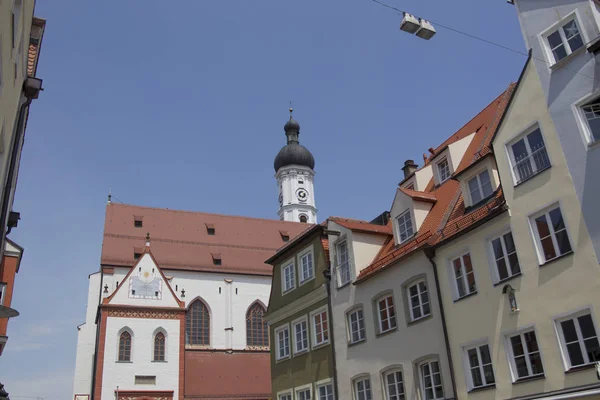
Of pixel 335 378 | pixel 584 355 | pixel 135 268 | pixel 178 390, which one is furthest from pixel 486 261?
pixel 135 268

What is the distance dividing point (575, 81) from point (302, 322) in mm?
12574

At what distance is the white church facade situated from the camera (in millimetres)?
34969

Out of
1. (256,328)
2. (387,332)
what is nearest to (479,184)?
(387,332)

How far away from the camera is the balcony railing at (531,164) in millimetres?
13781

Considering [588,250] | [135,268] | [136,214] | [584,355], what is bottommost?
[584,355]

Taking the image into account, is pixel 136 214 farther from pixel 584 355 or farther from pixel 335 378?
pixel 584 355

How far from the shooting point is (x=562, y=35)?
46.3ft

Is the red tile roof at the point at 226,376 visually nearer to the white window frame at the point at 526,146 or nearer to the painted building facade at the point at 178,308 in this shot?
the painted building facade at the point at 178,308

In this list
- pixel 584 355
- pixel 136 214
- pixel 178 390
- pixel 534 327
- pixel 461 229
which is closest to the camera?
pixel 584 355

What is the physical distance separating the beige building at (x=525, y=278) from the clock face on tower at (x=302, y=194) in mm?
58494

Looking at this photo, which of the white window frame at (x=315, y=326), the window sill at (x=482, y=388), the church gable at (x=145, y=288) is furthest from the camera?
the church gable at (x=145, y=288)

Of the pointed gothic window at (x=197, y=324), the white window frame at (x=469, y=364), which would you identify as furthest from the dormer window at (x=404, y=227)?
the pointed gothic window at (x=197, y=324)

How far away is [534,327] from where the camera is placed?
12.9 meters

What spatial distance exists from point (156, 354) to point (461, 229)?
2539 centimetres
